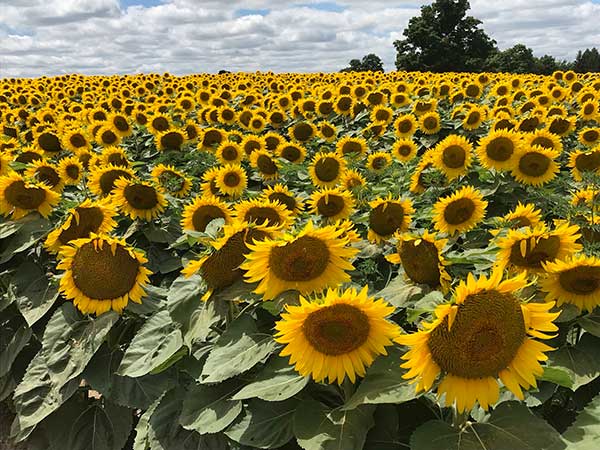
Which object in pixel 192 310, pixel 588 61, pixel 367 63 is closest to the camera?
pixel 192 310

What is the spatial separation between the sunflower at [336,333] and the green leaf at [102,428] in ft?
5.75

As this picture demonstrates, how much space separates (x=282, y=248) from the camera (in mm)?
2105

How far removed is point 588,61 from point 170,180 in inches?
2211

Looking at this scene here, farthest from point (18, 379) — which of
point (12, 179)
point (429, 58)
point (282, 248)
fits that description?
point (429, 58)

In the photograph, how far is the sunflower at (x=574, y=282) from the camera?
82.8 inches

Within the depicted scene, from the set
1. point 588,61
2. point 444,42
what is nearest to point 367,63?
point 444,42

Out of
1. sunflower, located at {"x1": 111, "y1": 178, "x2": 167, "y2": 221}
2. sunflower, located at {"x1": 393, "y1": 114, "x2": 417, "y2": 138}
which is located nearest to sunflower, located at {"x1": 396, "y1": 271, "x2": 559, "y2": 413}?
sunflower, located at {"x1": 111, "y1": 178, "x2": 167, "y2": 221}

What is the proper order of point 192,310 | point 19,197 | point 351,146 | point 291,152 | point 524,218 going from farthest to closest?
point 291,152
point 351,146
point 19,197
point 524,218
point 192,310

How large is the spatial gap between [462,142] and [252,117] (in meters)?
4.19

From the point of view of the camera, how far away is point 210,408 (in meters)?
2.29

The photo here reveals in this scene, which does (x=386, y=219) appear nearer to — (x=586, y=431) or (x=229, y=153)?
(x=586, y=431)

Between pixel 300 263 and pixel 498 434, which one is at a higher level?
pixel 300 263

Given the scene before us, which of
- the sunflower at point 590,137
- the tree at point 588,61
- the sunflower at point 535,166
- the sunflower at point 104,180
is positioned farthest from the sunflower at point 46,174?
the tree at point 588,61

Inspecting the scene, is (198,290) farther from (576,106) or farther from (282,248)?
(576,106)
